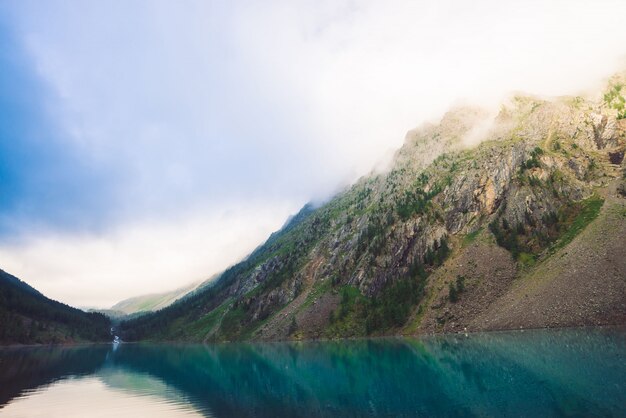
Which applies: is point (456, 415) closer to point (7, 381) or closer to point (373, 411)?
point (373, 411)

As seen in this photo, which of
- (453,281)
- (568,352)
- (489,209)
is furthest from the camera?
(489,209)

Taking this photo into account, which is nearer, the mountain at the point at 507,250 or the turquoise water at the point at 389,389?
the turquoise water at the point at 389,389

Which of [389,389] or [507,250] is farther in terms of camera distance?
[507,250]

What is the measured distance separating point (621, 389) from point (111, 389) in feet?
209

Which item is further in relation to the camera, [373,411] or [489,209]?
[489,209]

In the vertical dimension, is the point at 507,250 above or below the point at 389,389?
above

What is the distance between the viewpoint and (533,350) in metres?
58.8

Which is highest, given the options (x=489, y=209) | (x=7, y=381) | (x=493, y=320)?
(x=489, y=209)

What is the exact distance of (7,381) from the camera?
63.3 metres

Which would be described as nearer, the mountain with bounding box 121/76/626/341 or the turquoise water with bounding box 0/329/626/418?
the turquoise water with bounding box 0/329/626/418

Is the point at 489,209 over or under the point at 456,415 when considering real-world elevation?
over

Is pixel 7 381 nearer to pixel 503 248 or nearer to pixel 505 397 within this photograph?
pixel 505 397

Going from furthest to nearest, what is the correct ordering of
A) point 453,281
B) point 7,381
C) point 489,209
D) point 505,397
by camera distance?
1. point 489,209
2. point 453,281
3. point 7,381
4. point 505,397

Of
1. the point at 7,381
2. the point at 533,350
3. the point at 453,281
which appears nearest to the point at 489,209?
the point at 453,281
